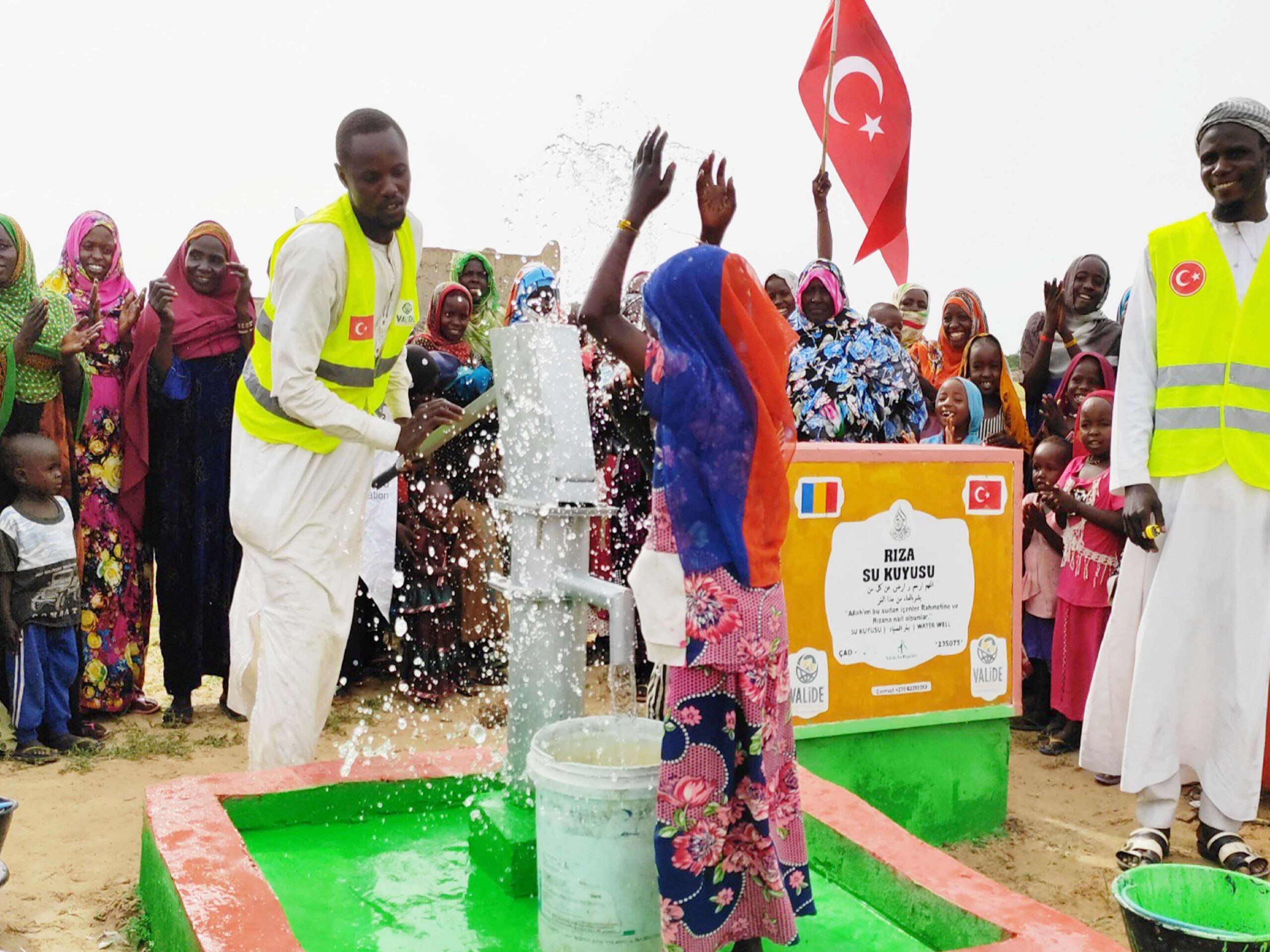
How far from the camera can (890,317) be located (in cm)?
791

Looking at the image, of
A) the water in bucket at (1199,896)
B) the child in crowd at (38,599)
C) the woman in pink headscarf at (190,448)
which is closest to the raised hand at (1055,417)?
the water in bucket at (1199,896)

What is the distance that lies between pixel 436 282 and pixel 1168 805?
28.9 feet

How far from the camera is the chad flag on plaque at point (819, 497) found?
367 cm

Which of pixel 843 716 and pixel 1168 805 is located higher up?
pixel 843 716

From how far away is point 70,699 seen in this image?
16.2 ft

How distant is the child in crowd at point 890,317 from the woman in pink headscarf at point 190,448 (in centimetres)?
442

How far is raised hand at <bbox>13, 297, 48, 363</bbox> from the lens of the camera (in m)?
4.55

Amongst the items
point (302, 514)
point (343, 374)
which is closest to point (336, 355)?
point (343, 374)

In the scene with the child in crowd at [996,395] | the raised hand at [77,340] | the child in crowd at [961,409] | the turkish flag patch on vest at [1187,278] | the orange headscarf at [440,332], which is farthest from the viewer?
the orange headscarf at [440,332]

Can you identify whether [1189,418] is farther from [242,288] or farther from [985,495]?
[242,288]

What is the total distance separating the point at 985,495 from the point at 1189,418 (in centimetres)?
76

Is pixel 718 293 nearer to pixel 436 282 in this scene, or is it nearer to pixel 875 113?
pixel 875 113

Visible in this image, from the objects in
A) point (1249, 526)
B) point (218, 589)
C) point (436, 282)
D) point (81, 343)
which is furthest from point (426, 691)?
point (436, 282)

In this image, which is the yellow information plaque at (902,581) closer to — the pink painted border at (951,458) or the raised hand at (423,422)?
the pink painted border at (951,458)
